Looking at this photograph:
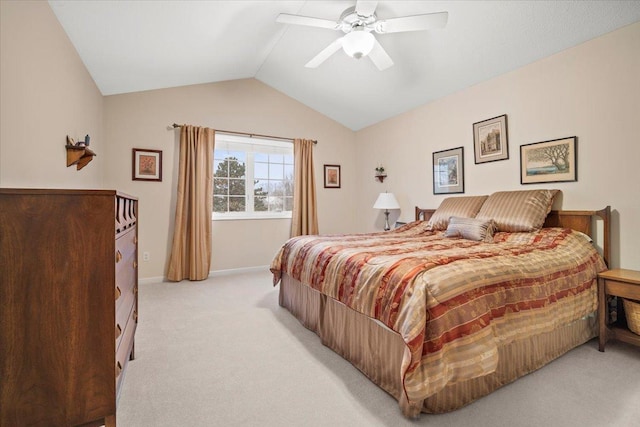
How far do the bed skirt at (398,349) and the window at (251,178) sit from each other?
2.57 meters

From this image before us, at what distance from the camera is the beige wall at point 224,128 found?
12.7 ft

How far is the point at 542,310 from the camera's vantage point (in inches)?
69.5

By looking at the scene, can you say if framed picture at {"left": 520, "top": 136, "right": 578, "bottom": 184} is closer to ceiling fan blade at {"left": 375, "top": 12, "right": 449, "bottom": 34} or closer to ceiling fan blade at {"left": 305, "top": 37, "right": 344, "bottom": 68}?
ceiling fan blade at {"left": 375, "top": 12, "right": 449, "bottom": 34}

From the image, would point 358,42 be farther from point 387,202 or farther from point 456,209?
point 387,202

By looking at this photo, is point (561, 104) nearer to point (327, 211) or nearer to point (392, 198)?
point (392, 198)

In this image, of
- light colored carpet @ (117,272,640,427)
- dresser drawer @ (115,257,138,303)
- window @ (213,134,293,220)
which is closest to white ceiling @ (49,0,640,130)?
window @ (213,134,293,220)

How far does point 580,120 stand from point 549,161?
0.40 m

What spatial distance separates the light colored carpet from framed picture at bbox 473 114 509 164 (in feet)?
6.25

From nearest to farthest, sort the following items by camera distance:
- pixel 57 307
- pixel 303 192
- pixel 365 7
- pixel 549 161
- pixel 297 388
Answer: pixel 57 307 < pixel 297 388 < pixel 365 7 < pixel 549 161 < pixel 303 192

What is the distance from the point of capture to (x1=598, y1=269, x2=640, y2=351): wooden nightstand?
200cm

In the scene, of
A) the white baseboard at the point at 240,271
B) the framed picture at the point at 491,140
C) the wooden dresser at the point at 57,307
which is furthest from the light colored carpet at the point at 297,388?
the framed picture at the point at 491,140

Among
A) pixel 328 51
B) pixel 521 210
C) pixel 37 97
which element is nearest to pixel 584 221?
pixel 521 210

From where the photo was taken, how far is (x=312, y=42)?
11.3 feet

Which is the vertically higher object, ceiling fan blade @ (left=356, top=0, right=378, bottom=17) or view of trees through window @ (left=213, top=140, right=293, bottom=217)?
ceiling fan blade @ (left=356, top=0, right=378, bottom=17)
